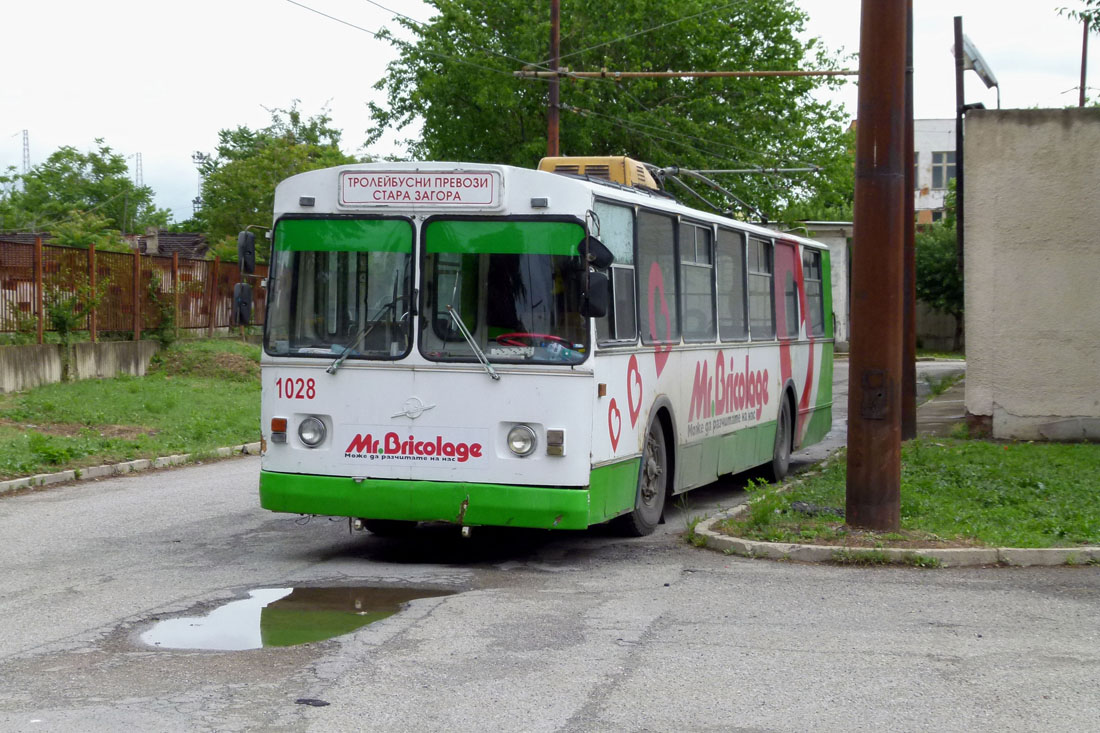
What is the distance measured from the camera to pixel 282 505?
385 inches

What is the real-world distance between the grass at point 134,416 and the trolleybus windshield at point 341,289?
20.6 feet

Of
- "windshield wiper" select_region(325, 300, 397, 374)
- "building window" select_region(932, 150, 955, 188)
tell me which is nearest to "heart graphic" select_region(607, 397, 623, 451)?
"windshield wiper" select_region(325, 300, 397, 374)

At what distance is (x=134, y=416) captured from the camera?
2012 cm

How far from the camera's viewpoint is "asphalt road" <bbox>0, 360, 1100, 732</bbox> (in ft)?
19.1

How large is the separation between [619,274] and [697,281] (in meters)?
2.19

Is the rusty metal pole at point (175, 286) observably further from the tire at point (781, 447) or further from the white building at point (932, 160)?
the white building at point (932, 160)

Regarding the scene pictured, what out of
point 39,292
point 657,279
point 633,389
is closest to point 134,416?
point 39,292

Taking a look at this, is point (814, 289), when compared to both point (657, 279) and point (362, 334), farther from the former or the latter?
point (362, 334)

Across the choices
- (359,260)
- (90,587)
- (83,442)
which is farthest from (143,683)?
(83,442)

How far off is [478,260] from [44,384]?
611 inches

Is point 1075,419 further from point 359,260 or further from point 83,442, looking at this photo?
point 83,442

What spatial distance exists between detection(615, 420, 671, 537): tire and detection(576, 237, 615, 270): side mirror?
1997mm

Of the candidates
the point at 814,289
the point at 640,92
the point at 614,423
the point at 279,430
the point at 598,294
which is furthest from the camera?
the point at 640,92

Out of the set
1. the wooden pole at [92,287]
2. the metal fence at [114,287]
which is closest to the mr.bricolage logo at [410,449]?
the metal fence at [114,287]
